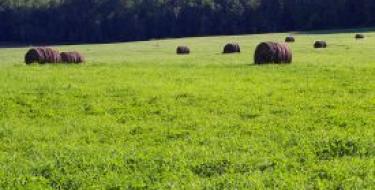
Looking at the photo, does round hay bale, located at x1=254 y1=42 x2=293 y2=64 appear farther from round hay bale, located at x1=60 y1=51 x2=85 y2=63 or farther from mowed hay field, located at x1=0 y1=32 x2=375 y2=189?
round hay bale, located at x1=60 y1=51 x2=85 y2=63

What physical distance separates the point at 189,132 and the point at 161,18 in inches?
4437

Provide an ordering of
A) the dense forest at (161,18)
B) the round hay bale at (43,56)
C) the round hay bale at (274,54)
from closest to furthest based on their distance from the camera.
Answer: the round hay bale at (274,54)
the round hay bale at (43,56)
the dense forest at (161,18)

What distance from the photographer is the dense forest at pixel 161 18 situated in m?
112

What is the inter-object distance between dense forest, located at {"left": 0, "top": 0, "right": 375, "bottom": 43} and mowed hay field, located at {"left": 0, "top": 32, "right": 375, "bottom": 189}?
91159 millimetres

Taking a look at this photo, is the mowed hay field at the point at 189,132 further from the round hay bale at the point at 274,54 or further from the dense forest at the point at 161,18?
the dense forest at the point at 161,18

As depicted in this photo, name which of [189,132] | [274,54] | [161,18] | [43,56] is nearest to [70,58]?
[43,56]

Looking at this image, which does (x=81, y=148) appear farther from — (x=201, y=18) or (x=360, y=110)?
(x=201, y=18)

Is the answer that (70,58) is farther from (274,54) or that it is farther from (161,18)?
(161,18)

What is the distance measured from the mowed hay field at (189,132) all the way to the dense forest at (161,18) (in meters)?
91.2

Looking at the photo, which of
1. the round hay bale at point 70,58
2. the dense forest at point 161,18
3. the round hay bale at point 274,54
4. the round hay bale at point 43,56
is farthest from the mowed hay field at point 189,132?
the dense forest at point 161,18

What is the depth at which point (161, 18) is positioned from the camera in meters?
125

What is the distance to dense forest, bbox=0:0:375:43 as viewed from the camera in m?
112

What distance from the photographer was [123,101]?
715 inches

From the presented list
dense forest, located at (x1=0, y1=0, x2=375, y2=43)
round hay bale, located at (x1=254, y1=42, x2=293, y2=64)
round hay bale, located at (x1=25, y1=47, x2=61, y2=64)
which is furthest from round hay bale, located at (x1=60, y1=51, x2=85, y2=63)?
dense forest, located at (x1=0, y1=0, x2=375, y2=43)
